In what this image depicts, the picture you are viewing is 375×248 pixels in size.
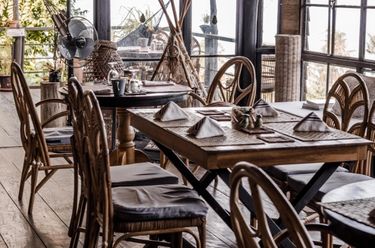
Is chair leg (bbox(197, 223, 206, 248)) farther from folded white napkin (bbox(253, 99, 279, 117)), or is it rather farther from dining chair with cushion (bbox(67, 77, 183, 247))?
folded white napkin (bbox(253, 99, 279, 117))

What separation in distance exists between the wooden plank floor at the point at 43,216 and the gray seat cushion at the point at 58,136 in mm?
421

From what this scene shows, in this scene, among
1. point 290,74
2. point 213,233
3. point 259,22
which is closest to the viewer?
point 213,233

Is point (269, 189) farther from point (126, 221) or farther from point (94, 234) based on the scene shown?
point (94, 234)

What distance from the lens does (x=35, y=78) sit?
11.1 m

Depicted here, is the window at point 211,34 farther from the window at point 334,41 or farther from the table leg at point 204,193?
the table leg at point 204,193

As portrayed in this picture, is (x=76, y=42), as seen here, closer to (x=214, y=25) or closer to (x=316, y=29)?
(x=214, y=25)

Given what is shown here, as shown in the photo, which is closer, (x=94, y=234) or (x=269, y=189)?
(x=269, y=189)

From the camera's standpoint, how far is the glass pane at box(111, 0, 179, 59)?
718cm

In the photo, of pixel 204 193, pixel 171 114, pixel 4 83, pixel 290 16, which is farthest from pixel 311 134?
pixel 4 83

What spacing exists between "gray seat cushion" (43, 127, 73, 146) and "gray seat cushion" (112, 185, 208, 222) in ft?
4.78

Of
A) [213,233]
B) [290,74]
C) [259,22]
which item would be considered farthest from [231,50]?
[213,233]

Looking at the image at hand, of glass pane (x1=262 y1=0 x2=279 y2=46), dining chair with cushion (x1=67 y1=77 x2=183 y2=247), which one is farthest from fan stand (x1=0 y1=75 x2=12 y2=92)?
dining chair with cushion (x1=67 y1=77 x2=183 y2=247)

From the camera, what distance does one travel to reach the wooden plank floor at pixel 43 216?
14.0 feet

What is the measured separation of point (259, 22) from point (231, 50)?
0.41 metres
